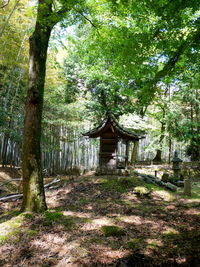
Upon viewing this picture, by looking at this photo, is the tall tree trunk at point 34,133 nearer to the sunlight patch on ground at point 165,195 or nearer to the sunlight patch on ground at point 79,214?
the sunlight patch on ground at point 79,214

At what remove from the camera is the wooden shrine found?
9.02m

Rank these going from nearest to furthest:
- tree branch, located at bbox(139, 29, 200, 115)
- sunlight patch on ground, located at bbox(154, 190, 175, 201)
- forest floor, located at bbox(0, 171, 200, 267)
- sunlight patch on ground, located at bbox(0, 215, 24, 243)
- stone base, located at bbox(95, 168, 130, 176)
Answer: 1. forest floor, located at bbox(0, 171, 200, 267)
2. sunlight patch on ground, located at bbox(0, 215, 24, 243)
3. tree branch, located at bbox(139, 29, 200, 115)
4. sunlight patch on ground, located at bbox(154, 190, 175, 201)
5. stone base, located at bbox(95, 168, 130, 176)

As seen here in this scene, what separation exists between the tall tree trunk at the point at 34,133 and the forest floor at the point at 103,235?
415mm

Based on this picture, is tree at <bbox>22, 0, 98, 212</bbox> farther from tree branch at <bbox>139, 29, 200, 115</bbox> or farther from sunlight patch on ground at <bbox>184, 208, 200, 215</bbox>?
sunlight patch on ground at <bbox>184, 208, 200, 215</bbox>

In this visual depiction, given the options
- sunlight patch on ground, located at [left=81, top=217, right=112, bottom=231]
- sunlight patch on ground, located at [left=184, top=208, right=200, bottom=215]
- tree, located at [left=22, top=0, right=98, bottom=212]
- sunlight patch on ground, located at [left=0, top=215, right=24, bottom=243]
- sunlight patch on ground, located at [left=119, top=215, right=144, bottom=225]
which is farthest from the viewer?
sunlight patch on ground, located at [left=184, top=208, right=200, bottom=215]

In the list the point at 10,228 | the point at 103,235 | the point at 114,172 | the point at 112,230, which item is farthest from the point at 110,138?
the point at 10,228

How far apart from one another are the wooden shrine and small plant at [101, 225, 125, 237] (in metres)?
5.18

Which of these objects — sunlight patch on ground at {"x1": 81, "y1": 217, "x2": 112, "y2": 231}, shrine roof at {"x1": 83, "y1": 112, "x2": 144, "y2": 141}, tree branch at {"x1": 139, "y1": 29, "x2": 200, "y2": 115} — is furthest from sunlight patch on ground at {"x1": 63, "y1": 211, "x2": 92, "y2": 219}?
shrine roof at {"x1": 83, "y1": 112, "x2": 144, "y2": 141}

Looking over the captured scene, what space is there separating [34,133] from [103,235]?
2.69 metres

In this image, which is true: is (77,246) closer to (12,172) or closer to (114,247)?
(114,247)

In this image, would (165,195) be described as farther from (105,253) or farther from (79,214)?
(105,253)

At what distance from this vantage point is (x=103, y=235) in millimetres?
3715

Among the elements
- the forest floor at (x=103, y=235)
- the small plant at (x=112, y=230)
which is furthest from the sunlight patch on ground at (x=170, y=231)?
the small plant at (x=112, y=230)

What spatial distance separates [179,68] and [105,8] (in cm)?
428
